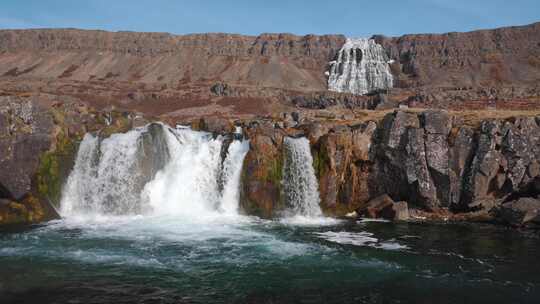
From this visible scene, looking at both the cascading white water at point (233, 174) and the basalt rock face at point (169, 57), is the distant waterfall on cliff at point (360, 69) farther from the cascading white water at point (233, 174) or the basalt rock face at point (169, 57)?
the cascading white water at point (233, 174)

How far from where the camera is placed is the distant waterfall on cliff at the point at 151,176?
3544 centimetres

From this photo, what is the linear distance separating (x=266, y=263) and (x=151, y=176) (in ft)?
56.2

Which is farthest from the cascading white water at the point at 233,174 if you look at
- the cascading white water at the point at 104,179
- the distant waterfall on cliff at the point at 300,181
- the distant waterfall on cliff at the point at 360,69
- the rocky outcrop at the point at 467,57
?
the distant waterfall on cliff at the point at 360,69

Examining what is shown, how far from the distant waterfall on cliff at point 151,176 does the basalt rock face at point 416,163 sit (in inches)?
81.6

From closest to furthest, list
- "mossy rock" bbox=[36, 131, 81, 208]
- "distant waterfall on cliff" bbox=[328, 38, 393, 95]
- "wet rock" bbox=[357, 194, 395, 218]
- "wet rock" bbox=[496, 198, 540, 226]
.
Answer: "wet rock" bbox=[496, 198, 540, 226] < "mossy rock" bbox=[36, 131, 81, 208] < "wet rock" bbox=[357, 194, 395, 218] < "distant waterfall on cliff" bbox=[328, 38, 393, 95]

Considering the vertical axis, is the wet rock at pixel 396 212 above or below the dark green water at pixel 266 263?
above

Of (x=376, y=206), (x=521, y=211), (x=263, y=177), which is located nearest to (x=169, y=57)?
(x=263, y=177)

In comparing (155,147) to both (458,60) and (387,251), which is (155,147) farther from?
(458,60)

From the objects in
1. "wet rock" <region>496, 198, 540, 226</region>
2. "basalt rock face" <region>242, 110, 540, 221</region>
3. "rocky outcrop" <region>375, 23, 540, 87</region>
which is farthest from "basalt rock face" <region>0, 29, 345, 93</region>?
"wet rock" <region>496, 198, 540, 226</region>

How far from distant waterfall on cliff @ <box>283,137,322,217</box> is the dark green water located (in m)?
3.30

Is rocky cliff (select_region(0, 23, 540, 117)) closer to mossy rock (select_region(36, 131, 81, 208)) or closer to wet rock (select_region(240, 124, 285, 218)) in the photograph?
mossy rock (select_region(36, 131, 81, 208))

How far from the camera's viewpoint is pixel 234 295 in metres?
18.6

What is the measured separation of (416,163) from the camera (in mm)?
35031

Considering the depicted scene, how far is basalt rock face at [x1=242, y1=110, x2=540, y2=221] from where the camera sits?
34.3m
